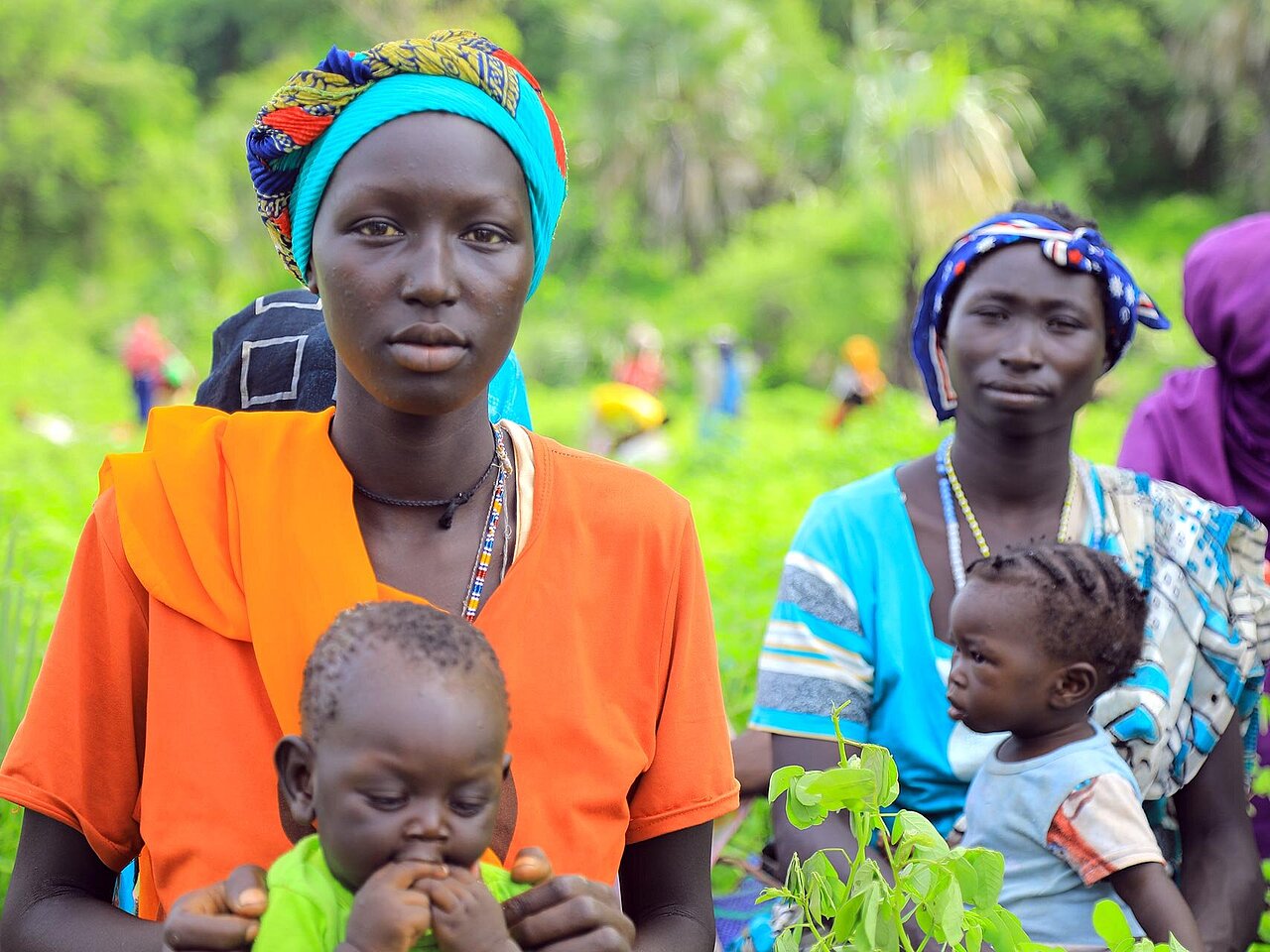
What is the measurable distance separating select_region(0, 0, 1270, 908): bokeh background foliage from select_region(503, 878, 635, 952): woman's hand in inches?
745

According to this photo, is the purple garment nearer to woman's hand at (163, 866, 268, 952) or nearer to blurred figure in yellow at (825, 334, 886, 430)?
woman's hand at (163, 866, 268, 952)

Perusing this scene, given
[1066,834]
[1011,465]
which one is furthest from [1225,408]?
[1066,834]

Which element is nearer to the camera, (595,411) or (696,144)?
(595,411)

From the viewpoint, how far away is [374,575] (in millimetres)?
1899

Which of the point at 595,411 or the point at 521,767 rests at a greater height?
the point at 595,411

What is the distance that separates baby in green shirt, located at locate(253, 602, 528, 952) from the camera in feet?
4.92

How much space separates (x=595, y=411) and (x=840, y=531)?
12.2 m

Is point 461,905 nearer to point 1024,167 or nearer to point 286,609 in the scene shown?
point 286,609

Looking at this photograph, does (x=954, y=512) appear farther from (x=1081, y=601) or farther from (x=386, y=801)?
(x=386, y=801)

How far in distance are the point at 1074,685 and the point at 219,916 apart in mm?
1581

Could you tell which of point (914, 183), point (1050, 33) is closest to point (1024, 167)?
point (914, 183)

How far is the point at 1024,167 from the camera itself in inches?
941

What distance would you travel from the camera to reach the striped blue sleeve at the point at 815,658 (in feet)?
9.02

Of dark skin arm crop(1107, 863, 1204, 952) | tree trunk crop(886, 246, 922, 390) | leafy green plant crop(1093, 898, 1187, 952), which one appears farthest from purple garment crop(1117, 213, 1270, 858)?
tree trunk crop(886, 246, 922, 390)
